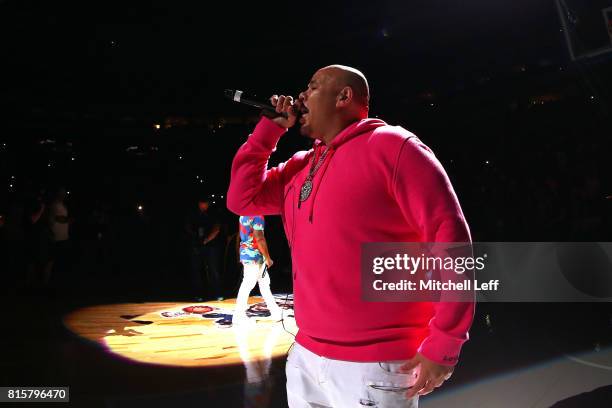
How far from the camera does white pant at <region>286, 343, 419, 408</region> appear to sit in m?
1.40

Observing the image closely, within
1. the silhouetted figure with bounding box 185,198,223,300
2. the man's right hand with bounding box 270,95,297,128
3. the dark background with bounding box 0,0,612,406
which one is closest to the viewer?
the man's right hand with bounding box 270,95,297,128

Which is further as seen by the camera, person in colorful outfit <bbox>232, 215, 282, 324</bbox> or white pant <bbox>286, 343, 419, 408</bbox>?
person in colorful outfit <bbox>232, 215, 282, 324</bbox>

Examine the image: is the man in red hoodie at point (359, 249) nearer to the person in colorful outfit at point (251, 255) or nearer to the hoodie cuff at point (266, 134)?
the hoodie cuff at point (266, 134)

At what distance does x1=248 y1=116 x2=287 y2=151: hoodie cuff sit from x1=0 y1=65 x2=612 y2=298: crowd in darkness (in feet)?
17.0

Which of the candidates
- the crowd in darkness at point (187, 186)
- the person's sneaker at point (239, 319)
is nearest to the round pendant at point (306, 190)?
the person's sneaker at point (239, 319)

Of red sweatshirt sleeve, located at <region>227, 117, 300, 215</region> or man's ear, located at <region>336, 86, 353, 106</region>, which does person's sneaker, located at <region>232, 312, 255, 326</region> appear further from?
man's ear, located at <region>336, 86, 353, 106</region>

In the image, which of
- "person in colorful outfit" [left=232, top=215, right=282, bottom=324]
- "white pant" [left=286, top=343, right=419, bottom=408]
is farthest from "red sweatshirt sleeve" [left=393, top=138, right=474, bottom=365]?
"person in colorful outfit" [left=232, top=215, right=282, bottom=324]

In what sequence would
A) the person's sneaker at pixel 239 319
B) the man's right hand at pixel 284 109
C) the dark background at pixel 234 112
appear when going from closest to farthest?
1. the man's right hand at pixel 284 109
2. the person's sneaker at pixel 239 319
3. the dark background at pixel 234 112

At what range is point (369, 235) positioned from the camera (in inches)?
58.6

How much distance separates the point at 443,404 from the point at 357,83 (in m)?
2.76

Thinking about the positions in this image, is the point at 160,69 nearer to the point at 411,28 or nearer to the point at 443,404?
the point at 411,28

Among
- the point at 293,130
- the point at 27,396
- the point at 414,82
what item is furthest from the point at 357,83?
the point at 293,130

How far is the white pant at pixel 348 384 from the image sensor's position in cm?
140

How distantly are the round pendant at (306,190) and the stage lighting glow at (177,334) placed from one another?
335cm
